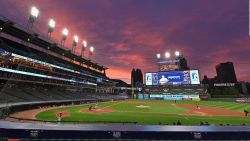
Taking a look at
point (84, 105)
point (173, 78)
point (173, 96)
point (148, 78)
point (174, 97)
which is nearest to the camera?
point (84, 105)

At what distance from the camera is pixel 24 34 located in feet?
189

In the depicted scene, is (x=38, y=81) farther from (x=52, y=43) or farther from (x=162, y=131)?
(x=162, y=131)

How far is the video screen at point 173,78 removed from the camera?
9300cm

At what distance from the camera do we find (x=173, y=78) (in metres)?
96.8

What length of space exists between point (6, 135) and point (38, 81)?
185 ft

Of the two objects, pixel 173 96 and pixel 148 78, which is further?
pixel 148 78

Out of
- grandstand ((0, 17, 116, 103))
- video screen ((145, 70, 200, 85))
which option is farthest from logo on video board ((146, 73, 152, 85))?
grandstand ((0, 17, 116, 103))

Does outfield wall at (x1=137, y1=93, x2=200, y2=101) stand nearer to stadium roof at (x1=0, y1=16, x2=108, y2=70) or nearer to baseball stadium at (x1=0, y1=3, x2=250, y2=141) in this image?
baseball stadium at (x1=0, y1=3, x2=250, y2=141)

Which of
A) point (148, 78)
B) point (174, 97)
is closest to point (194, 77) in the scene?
point (174, 97)

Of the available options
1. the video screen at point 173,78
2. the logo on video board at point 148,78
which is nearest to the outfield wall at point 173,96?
the video screen at point 173,78

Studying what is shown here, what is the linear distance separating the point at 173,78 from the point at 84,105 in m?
57.5

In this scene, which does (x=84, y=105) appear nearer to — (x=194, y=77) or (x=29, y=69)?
(x=29, y=69)

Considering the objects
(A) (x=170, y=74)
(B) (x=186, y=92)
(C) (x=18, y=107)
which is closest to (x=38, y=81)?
(C) (x=18, y=107)

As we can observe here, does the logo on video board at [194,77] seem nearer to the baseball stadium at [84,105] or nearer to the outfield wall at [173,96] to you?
the baseball stadium at [84,105]
